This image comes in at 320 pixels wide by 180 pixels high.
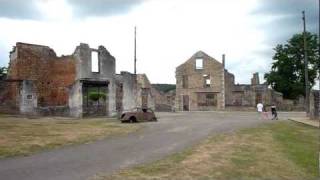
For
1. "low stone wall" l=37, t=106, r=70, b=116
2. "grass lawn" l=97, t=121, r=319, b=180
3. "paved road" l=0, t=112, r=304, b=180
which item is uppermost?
"low stone wall" l=37, t=106, r=70, b=116

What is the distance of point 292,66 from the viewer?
85125 mm

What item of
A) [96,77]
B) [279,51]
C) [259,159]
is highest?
[279,51]

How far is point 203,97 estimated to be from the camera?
270ft

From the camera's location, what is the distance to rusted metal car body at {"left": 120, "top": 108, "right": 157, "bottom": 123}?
3869cm

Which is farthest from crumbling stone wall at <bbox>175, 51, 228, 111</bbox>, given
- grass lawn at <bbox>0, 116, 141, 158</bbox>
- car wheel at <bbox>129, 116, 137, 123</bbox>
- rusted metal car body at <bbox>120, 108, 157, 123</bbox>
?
grass lawn at <bbox>0, 116, 141, 158</bbox>

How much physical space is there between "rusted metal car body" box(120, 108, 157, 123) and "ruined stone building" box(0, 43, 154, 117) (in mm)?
8210

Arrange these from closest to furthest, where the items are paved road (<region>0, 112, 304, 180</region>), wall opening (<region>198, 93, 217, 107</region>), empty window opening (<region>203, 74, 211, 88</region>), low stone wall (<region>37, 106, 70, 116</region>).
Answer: paved road (<region>0, 112, 304, 180</region>) < low stone wall (<region>37, 106, 70, 116</region>) < wall opening (<region>198, 93, 217, 107</region>) < empty window opening (<region>203, 74, 211, 88</region>)

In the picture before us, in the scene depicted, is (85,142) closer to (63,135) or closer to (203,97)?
(63,135)

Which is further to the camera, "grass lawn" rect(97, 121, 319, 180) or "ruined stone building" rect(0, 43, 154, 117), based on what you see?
"ruined stone building" rect(0, 43, 154, 117)

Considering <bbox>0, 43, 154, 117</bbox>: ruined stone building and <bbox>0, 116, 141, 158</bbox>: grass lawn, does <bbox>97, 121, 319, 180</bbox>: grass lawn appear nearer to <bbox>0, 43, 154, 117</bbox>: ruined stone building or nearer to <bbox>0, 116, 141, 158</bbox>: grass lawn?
<bbox>0, 116, 141, 158</bbox>: grass lawn

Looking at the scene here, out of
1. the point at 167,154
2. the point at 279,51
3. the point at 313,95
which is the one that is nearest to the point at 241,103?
the point at 279,51

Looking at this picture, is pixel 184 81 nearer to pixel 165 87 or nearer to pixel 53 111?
pixel 165 87

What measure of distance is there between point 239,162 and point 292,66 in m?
69.1

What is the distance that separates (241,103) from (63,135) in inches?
2312
